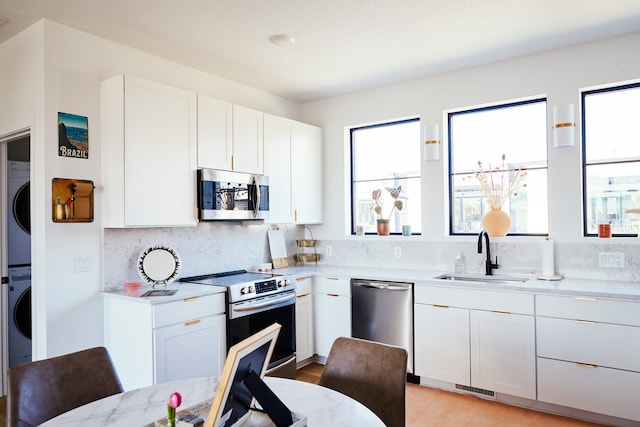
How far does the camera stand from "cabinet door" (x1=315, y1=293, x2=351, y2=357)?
3.92 meters

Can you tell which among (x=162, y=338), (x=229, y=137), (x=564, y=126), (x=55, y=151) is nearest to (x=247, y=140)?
(x=229, y=137)

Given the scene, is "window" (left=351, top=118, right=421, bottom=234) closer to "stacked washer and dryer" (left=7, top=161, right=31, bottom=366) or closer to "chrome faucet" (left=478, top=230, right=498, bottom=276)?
"chrome faucet" (left=478, top=230, right=498, bottom=276)

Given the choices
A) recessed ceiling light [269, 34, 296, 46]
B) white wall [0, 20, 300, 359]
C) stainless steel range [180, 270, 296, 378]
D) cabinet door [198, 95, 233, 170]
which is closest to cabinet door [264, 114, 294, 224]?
cabinet door [198, 95, 233, 170]

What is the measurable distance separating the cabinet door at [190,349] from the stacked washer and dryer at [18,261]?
1.66 metres

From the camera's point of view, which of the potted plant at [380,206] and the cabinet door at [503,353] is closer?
the cabinet door at [503,353]

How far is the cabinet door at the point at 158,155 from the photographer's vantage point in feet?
9.71

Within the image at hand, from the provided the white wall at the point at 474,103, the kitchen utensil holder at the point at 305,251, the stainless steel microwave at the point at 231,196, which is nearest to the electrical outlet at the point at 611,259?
the white wall at the point at 474,103

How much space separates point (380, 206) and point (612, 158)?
1.99m

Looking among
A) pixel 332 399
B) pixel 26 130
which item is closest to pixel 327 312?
pixel 332 399

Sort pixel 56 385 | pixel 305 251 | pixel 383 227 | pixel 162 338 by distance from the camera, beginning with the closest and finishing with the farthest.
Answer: pixel 56 385 < pixel 162 338 < pixel 383 227 < pixel 305 251

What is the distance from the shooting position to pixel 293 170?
436 cm

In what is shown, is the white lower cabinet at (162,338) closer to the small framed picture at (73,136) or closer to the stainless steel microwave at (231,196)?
the stainless steel microwave at (231,196)

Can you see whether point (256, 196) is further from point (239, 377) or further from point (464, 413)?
point (239, 377)

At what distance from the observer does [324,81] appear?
13.7 feet
